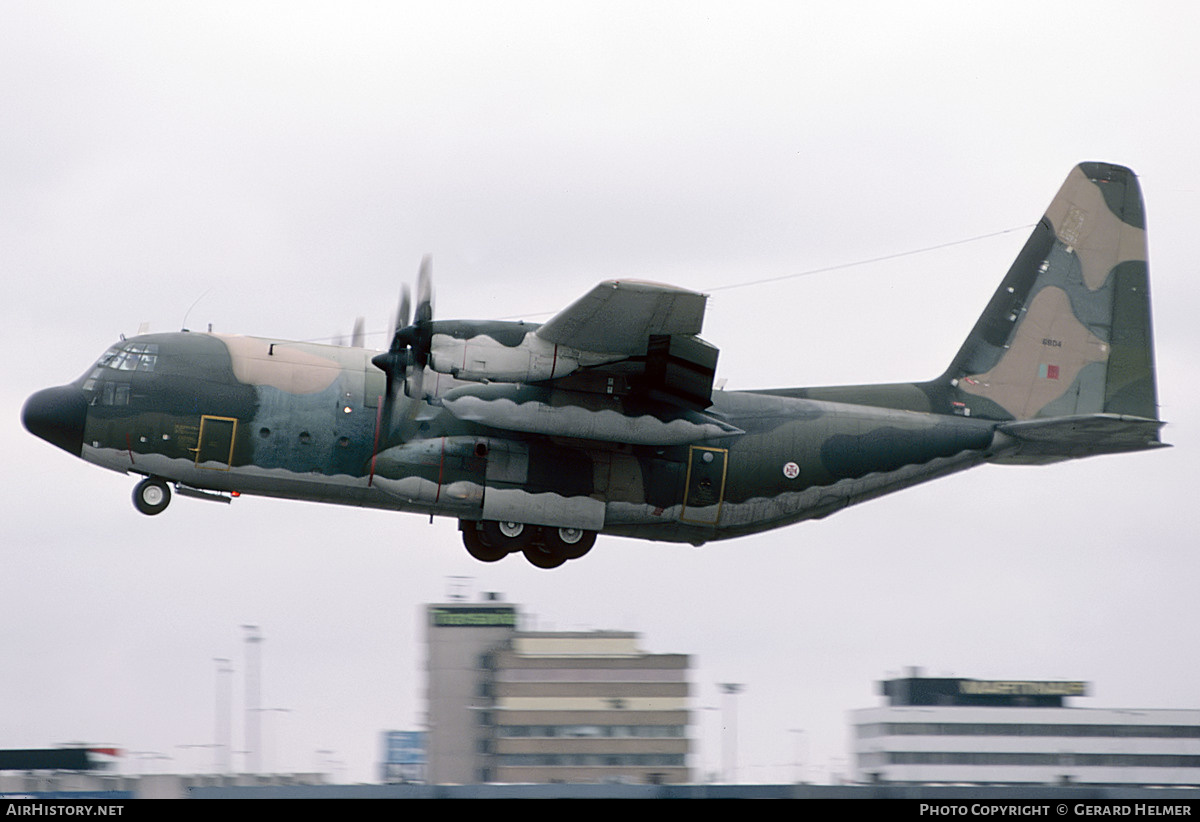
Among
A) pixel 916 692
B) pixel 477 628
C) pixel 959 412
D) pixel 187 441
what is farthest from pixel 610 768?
pixel 187 441

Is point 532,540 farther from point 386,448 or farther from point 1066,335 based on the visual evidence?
point 1066,335

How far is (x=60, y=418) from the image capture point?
21.1 m

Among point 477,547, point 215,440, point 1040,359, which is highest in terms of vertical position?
point 1040,359

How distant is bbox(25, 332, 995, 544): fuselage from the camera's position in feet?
68.9

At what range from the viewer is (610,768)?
44250 mm

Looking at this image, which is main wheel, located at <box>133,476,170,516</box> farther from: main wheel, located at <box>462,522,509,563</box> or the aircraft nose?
main wheel, located at <box>462,522,509,563</box>

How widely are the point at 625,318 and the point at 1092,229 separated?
420 inches

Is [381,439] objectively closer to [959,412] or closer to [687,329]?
[687,329]

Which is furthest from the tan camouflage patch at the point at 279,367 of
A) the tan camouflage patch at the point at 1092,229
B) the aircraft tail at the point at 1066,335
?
the tan camouflage patch at the point at 1092,229

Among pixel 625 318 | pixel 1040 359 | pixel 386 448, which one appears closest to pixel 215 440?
pixel 386 448

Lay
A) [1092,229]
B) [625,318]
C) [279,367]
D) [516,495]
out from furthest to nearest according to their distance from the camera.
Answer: [1092,229] → [516,495] → [279,367] → [625,318]

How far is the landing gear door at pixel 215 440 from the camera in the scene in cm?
2095

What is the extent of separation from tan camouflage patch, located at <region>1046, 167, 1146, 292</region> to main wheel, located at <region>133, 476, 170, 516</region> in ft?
52.3

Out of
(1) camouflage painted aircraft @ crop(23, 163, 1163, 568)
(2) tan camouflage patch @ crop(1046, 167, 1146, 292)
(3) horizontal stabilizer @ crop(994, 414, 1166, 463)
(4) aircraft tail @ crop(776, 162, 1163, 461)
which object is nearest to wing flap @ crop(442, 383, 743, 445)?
(1) camouflage painted aircraft @ crop(23, 163, 1163, 568)
